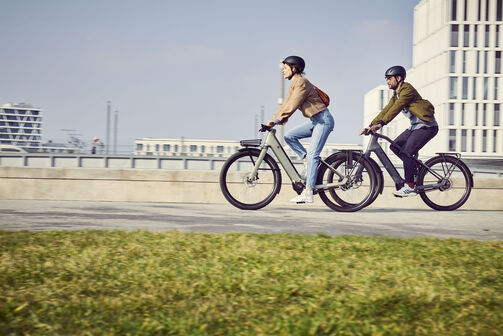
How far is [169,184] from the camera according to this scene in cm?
912

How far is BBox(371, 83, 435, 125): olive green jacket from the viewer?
697 cm

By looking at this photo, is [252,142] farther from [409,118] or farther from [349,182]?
[409,118]

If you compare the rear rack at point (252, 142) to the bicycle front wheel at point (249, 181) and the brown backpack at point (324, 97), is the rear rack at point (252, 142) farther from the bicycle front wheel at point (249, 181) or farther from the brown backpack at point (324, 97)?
the brown backpack at point (324, 97)

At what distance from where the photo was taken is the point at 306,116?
6715mm

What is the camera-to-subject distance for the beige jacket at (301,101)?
21.5 feet

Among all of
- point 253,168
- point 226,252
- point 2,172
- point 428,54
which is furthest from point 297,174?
point 428,54

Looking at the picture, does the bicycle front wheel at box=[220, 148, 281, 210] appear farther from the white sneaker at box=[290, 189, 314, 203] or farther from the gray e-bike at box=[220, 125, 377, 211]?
the white sneaker at box=[290, 189, 314, 203]

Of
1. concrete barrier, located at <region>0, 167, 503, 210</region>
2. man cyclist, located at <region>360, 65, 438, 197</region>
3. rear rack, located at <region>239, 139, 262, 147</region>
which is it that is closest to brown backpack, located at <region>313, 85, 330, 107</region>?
man cyclist, located at <region>360, 65, 438, 197</region>

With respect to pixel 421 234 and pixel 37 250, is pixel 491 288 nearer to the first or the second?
pixel 421 234

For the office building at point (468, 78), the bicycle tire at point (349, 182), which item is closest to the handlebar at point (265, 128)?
the bicycle tire at point (349, 182)

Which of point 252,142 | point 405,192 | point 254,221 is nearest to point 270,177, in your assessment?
point 252,142

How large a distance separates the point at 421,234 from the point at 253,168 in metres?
2.48

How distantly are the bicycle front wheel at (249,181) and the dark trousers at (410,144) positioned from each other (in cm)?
188

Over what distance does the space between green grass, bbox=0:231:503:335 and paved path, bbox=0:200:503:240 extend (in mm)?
1175
